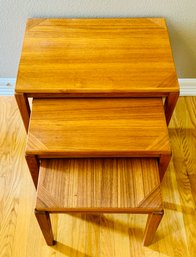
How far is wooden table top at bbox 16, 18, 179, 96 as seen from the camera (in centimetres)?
94

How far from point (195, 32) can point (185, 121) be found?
1.32 feet

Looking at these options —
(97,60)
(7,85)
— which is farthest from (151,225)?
(7,85)

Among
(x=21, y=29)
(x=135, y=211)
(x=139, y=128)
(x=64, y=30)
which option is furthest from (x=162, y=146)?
(x=21, y=29)

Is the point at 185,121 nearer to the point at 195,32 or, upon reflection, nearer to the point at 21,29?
the point at 195,32

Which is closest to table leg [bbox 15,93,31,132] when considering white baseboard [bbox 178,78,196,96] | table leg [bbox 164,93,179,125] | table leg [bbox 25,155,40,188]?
table leg [bbox 25,155,40,188]

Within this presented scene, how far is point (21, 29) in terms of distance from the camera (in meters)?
1.24

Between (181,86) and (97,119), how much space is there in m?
0.72

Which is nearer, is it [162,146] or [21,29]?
[162,146]

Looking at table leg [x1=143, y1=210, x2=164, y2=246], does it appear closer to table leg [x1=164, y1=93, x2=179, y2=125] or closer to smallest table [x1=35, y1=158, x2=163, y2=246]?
smallest table [x1=35, y1=158, x2=163, y2=246]

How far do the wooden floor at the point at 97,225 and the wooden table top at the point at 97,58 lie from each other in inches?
18.1

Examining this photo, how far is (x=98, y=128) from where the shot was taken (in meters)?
0.91

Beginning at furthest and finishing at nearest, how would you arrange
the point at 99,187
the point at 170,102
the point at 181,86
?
1. the point at 181,86
2. the point at 170,102
3. the point at 99,187

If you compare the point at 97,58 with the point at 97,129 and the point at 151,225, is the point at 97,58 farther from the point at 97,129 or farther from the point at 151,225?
the point at 151,225

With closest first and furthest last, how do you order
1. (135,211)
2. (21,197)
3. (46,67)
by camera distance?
(135,211) → (46,67) → (21,197)
